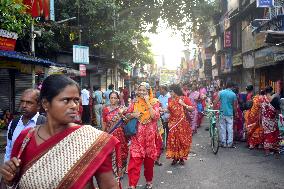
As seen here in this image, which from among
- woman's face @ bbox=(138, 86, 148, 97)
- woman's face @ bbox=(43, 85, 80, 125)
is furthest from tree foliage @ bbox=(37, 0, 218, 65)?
woman's face @ bbox=(43, 85, 80, 125)

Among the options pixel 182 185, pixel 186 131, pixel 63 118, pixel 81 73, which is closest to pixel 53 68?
pixel 81 73

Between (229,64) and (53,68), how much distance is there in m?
18.4

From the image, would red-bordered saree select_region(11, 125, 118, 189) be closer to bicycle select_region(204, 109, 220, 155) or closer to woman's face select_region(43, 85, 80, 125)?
woman's face select_region(43, 85, 80, 125)

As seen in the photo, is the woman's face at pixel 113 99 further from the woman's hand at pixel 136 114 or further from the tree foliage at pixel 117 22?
the tree foliage at pixel 117 22

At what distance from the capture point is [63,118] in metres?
2.30

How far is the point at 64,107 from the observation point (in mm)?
2299

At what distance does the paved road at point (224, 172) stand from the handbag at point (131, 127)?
1.00 m

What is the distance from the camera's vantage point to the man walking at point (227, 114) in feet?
37.0

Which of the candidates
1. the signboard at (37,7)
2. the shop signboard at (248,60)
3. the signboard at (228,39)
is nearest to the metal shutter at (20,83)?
the signboard at (37,7)


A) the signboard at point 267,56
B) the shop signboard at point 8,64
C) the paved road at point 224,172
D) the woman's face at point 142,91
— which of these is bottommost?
the paved road at point 224,172

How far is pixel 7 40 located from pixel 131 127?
29.0 feet

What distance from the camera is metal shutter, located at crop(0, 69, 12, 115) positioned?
53.0 ft

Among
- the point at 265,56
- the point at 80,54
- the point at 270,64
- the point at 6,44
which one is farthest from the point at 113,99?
the point at 265,56

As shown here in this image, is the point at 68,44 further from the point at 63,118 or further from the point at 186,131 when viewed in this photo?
the point at 63,118
